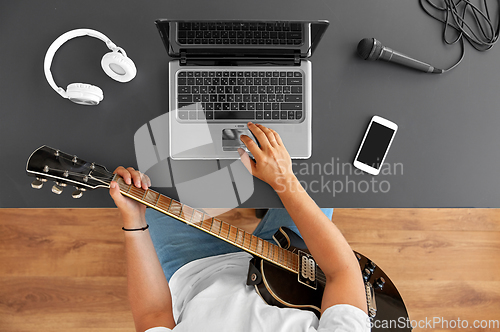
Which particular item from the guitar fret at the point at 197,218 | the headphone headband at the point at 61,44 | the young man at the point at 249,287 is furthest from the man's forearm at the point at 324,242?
the headphone headband at the point at 61,44

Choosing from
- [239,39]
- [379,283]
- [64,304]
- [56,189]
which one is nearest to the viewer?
[56,189]

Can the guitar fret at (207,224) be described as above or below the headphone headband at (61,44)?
below

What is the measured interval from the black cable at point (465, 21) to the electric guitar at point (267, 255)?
0.69 meters

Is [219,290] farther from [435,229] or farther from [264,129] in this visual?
[435,229]

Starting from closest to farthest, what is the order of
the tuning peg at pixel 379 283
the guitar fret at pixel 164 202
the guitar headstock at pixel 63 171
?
the guitar headstock at pixel 63 171 → the guitar fret at pixel 164 202 → the tuning peg at pixel 379 283

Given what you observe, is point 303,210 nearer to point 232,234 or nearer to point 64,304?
point 232,234

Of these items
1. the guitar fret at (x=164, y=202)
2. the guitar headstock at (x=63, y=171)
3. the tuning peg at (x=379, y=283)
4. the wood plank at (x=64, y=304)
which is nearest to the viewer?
the guitar headstock at (x=63, y=171)

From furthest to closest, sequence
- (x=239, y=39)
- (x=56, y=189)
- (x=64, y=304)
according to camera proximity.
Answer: (x=64, y=304) < (x=239, y=39) < (x=56, y=189)

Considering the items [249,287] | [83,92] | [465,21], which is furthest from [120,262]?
[465,21]

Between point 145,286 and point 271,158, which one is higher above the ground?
point 271,158

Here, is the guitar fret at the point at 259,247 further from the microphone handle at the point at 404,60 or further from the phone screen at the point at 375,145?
the microphone handle at the point at 404,60

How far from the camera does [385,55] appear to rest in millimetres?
767

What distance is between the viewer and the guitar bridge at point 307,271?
806mm

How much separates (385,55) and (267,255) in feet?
2.11
